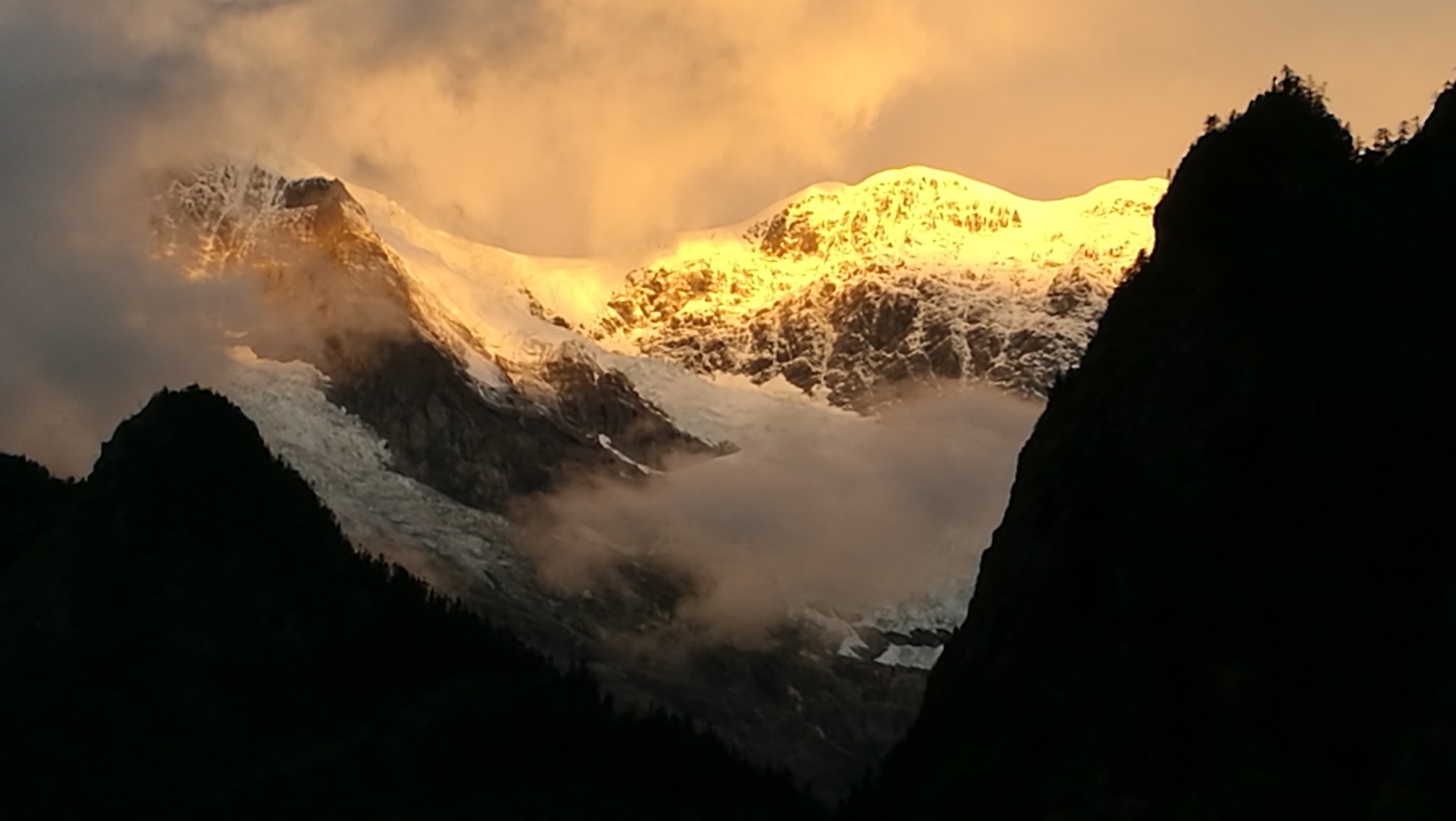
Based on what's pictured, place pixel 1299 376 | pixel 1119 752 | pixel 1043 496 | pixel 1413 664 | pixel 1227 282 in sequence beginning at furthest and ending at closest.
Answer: pixel 1043 496 < pixel 1227 282 < pixel 1299 376 < pixel 1119 752 < pixel 1413 664

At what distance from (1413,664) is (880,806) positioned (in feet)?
123

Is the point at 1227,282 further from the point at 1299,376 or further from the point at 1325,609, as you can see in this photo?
the point at 1325,609

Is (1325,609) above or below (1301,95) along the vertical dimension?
below

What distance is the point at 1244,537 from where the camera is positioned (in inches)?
4781

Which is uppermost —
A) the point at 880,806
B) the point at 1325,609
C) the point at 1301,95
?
the point at 1301,95

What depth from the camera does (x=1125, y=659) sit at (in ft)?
398

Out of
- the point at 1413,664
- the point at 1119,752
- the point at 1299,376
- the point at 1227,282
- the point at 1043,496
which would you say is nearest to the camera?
the point at 1413,664

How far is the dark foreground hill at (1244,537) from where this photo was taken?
365ft

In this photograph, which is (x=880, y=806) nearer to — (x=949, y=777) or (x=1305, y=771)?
(x=949, y=777)

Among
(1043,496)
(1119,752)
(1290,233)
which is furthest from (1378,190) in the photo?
(1119,752)

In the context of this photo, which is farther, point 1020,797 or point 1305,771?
point 1020,797

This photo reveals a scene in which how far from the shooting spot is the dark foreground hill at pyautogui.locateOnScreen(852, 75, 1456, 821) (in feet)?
365

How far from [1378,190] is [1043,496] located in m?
23.7

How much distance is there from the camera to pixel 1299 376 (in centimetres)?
12562
